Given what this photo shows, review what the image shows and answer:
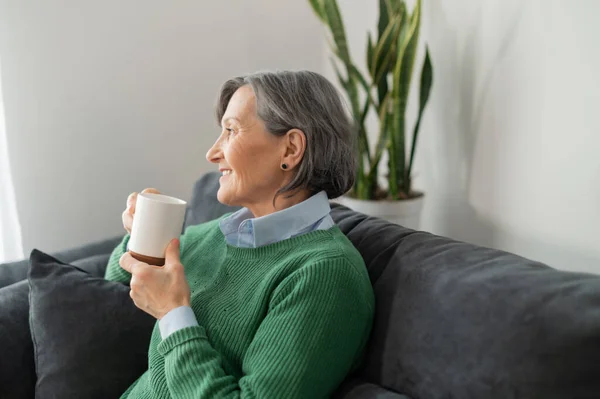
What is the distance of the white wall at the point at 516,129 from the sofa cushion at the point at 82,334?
118 cm

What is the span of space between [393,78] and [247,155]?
1.01m

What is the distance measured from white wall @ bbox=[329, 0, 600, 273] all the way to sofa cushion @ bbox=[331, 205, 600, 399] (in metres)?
0.65

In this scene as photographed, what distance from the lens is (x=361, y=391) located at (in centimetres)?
110

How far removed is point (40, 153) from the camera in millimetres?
2146

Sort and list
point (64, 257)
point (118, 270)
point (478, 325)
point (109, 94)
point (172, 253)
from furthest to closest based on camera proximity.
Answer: point (109, 94)
point (64, 257)
point (118, 270)
point (172, 253)
point (478, 325)

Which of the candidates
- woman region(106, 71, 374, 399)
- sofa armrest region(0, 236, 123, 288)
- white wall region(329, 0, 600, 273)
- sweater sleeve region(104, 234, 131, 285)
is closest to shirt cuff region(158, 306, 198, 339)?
woman region(106, 71, 374, 399)

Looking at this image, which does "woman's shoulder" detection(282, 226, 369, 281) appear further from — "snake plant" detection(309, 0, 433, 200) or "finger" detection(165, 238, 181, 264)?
"snake plant" detection(309, 0, 433, 200)

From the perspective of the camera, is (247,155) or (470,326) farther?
(247,155)

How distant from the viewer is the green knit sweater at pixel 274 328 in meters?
1.00

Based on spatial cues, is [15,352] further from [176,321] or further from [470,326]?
[470,326]

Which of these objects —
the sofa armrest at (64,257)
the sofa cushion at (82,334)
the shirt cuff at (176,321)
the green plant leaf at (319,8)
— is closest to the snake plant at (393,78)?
the green plant leaf at (319,8)

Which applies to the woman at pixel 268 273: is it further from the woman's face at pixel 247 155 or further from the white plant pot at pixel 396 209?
the white plant pot at pixel 396 209

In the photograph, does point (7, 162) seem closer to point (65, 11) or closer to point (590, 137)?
point (65, 11)

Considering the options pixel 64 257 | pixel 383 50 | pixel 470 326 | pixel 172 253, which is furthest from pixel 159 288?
pixel 383 50
